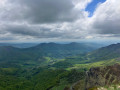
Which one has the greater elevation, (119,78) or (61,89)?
(119,78)

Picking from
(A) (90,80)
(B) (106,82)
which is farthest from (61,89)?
(B) (106,82)

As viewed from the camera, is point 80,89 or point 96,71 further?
point 96,71

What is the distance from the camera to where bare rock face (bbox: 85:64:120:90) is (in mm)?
120188

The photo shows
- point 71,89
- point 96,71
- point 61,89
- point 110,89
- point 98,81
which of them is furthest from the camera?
point 61,89

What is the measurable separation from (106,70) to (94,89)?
42112 mm

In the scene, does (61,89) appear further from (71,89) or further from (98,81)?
(98,81)

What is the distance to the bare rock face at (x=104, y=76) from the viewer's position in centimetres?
12019

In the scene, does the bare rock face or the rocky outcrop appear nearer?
the rocky outcrop

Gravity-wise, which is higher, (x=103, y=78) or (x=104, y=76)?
(x=104, y=76)

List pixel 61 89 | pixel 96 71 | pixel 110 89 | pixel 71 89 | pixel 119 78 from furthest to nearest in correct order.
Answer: pixel 61 89 → pixel 96 71 → pixel 71 89 → pixel 119 78 → pixel 110 89

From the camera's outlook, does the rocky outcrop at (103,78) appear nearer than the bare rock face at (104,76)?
Yes

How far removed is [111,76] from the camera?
127m

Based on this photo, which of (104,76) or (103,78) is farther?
(104,76)

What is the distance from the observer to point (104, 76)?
13162 cm
